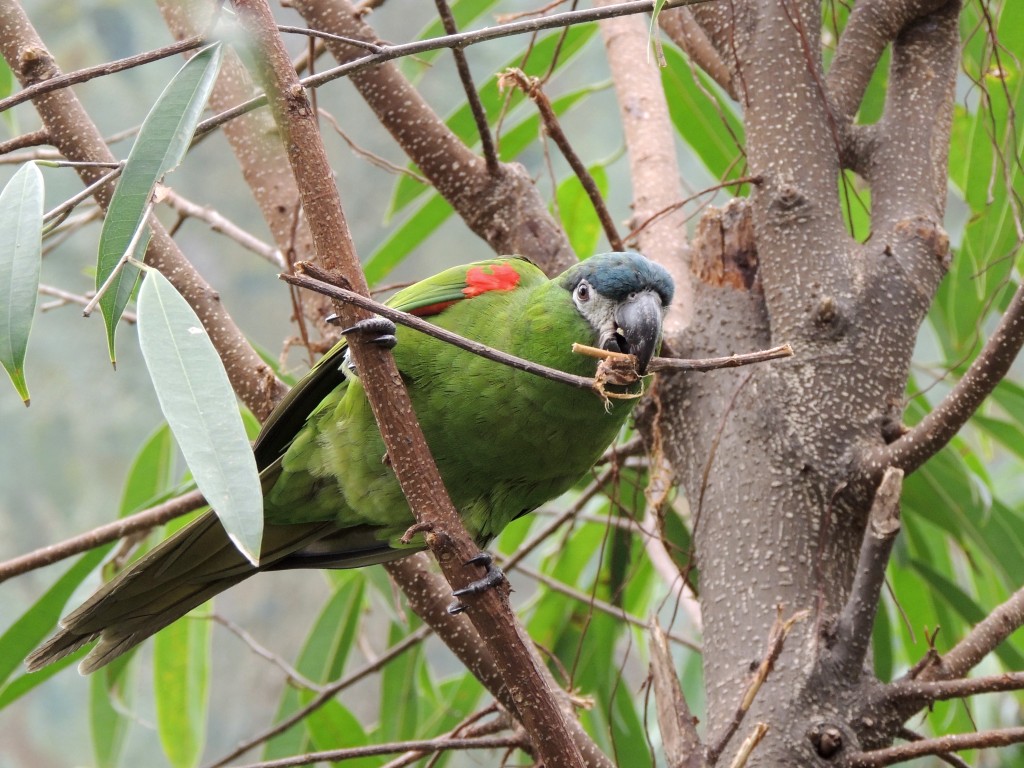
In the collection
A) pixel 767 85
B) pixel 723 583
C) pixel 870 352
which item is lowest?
pixel 723 583

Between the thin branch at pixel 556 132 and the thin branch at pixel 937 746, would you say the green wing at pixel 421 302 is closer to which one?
the thin branch at pixel 556 132

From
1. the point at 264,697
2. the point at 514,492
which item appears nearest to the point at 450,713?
the point at 514,492

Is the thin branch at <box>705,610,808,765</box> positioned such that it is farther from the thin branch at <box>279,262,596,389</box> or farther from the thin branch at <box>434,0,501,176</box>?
the thin branch at <box>434,0,501,176</box>

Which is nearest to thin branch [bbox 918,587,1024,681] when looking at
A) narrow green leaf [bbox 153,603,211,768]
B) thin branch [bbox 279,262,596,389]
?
thin branch [bbox 279,262,596,389]

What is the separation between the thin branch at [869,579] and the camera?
148 cm

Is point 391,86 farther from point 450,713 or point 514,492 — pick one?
point 450,713

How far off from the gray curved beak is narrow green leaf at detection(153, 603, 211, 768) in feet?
5.40

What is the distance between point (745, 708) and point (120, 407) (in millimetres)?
4473

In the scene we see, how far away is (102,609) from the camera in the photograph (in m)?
1.96

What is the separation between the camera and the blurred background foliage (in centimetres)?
241

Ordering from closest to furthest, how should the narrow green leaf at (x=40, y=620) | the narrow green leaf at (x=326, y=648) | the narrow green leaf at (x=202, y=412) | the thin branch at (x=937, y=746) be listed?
1. the narrow green leaf at (x=202, y=412)
2. the thin branch at (x=937, y=746)
3. the narrow green leaf at (x=40, y=620)
4. the narrow green leaf at (x=326, y=648)

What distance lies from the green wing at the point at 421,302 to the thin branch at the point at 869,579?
86cm

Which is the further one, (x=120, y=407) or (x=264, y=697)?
(x=264, y=697)

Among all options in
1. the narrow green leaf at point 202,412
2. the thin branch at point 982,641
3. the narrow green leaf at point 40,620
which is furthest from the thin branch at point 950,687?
the narrow green leaf at point 40,620
